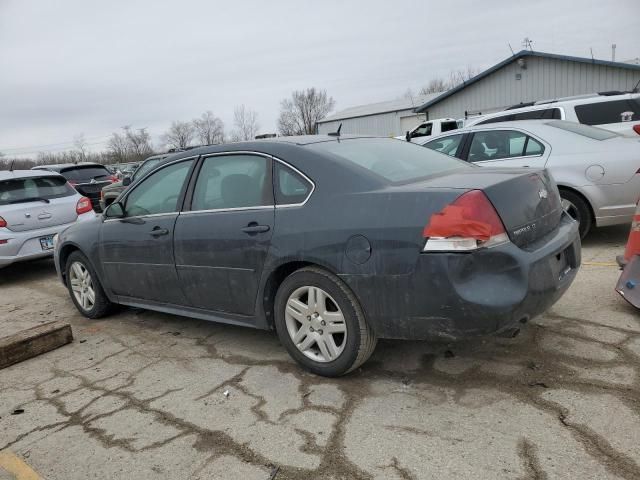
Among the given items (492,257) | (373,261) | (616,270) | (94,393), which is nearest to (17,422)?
(94,393)

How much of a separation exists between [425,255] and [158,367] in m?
2.25

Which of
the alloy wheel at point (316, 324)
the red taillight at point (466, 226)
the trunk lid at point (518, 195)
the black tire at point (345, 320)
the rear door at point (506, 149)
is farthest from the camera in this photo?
the rear door at point (506, 149)

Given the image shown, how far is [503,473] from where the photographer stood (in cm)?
231

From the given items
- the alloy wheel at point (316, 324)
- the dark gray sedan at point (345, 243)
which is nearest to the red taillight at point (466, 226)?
the dark gray sedan at point (345, 243)

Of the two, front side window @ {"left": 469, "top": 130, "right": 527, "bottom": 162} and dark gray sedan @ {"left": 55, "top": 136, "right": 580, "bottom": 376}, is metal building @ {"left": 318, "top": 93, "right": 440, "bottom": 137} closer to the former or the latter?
front side window @ {"left": 469, "top": 130, "right": 527, "bottom": 162}

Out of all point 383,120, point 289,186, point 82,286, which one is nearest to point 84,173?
point 82,286

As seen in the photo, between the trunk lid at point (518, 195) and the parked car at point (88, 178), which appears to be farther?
the parked car at point (88, 178)

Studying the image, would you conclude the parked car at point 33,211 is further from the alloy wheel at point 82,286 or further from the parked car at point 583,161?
the parked car at point 583,161

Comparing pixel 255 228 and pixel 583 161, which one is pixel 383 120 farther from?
pixel 255 228

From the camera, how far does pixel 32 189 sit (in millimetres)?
7730

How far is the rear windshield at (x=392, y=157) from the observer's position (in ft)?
11.1

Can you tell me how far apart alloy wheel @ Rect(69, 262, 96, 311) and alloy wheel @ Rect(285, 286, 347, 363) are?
266 cm

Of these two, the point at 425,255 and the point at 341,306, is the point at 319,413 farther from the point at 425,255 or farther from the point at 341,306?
the point at 425,255

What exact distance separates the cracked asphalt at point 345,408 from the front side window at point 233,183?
116cm
